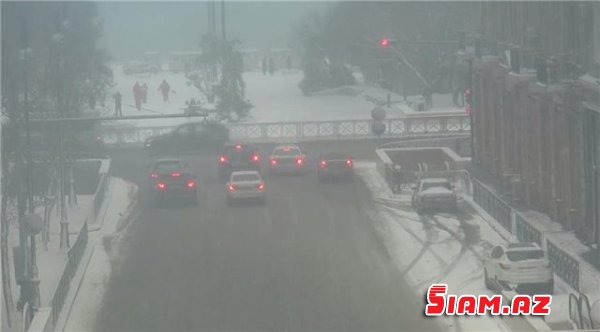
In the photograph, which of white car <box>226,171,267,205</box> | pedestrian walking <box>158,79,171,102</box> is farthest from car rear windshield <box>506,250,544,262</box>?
pedestrian walking <box>158,79,171,102</box>

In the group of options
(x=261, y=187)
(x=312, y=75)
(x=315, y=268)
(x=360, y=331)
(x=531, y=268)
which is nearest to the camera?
(x=360, y=331)

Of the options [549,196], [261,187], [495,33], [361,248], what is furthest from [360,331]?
[495,33]

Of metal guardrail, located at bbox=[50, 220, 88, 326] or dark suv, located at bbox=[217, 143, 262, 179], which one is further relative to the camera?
dark suv, located at bbox=[217, 143, 262, 179]

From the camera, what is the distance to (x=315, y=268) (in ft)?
55.1

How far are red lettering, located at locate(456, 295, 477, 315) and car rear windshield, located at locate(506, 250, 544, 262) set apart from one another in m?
1.64

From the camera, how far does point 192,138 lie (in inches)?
845

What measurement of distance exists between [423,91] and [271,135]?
9.22ft

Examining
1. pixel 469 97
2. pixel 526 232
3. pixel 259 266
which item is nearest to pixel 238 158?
pixel 469 97

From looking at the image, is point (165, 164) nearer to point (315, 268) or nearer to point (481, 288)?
point (315, 268)

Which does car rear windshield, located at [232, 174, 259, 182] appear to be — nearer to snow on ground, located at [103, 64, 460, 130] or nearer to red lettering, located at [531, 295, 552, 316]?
snow on ground, located at [103, 64, 460, 130]

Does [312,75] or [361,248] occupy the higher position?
[312,75]

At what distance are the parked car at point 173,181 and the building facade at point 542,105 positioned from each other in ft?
18.4

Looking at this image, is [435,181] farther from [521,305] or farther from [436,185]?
[521,305]

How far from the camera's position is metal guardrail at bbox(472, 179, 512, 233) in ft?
63.1
